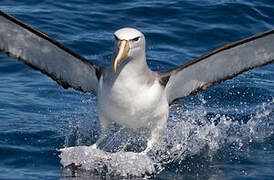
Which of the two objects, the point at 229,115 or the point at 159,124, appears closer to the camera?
the point at 159,124

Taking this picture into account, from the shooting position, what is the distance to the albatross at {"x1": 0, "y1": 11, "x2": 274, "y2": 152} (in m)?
7.85

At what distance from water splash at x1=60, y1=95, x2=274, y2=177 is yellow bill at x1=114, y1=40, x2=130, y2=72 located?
138 centimetres

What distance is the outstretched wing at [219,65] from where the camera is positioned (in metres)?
8.14

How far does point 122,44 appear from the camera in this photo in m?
7.49

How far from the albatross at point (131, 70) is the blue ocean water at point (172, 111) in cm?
77

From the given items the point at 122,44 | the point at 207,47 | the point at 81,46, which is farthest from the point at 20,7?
the point at 122,44

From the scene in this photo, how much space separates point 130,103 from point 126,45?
0.82 metres

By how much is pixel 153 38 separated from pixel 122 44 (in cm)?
587

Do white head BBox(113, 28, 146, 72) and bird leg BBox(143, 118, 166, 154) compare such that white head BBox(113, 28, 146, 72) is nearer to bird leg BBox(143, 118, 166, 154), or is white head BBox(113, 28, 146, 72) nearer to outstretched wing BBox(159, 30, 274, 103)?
outstretched wing BBox(159, 30, 274, 103)

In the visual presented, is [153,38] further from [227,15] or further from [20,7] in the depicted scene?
[20,7]

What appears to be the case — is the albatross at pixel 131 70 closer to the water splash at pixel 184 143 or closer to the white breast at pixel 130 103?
the white breast at pixel 130 103

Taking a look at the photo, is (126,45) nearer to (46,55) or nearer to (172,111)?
(46,55)

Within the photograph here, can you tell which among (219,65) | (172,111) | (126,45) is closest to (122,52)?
(126,45)

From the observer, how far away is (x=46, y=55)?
8547 millimetres
